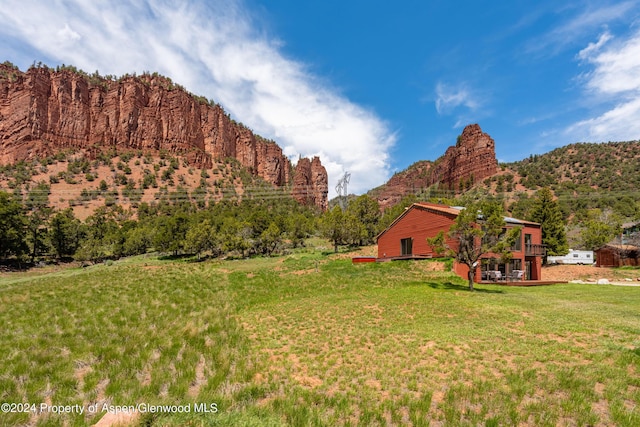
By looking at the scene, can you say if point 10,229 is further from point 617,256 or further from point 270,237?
point 617,256

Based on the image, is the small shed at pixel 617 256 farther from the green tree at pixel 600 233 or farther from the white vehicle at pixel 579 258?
the white vehicle at pixel 579 258

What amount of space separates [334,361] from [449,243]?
22648 mm

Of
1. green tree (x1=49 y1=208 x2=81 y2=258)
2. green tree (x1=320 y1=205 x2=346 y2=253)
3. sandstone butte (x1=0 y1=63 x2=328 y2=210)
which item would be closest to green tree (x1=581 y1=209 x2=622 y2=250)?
green tree (x1=320 y1=205 x2=346 y2=253)

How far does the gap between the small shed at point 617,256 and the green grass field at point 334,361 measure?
36550 millimetres

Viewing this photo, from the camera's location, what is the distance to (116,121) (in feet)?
381

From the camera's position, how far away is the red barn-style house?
83.5 feet

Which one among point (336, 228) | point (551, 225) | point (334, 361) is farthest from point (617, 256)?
point (334, 361)

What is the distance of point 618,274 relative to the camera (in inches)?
1126

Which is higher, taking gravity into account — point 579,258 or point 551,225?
point 551,225

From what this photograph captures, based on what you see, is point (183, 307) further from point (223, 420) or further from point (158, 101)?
point (158, 101)

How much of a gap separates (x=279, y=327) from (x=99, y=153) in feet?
423

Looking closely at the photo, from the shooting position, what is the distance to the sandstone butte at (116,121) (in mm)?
102312

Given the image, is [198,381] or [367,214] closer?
[198,381]

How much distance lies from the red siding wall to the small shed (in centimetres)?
3188
